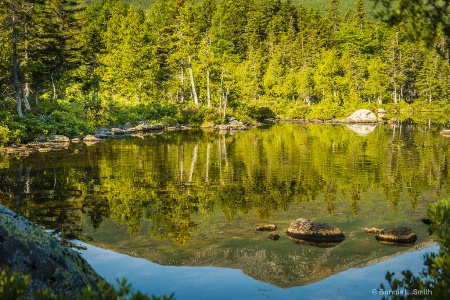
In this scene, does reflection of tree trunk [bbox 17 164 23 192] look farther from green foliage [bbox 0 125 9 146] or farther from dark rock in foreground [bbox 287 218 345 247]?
dark rock in foreground [bbox 287 218 345 247]

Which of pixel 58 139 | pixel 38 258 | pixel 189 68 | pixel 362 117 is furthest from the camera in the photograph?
pixel 362 117

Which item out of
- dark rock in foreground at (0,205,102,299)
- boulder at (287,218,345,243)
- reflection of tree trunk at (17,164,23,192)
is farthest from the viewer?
reflection of tree trunk at (17,164,23,192)

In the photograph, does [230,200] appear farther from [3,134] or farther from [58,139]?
[58,139]

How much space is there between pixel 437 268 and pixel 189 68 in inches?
2461

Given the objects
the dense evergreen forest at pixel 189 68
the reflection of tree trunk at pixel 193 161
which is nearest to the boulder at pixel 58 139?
the dense evergreen forest at pixel 189 68

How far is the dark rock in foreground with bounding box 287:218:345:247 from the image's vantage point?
12.8 metres

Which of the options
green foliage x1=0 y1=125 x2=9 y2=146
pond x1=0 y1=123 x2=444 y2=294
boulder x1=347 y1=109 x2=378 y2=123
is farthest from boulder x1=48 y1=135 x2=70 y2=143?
boulder x1=347 y1=109 x2=378 y2=123

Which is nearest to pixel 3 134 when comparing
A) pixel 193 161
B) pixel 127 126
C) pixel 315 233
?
pixel 193 161

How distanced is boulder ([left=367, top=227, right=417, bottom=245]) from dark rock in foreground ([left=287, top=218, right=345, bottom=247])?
1187 millimetres

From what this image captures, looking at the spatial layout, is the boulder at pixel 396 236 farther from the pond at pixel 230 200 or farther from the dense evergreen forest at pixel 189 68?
the dense evergreen forest at pixel 189 68

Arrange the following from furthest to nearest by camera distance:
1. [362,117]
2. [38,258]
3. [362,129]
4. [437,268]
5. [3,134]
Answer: [362,117], [362,129], [3,134], [38,258], [437,268]

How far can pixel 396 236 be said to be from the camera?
1283cm

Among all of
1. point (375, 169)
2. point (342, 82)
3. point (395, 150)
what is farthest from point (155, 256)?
point (342, 82)

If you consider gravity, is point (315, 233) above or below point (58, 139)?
below
